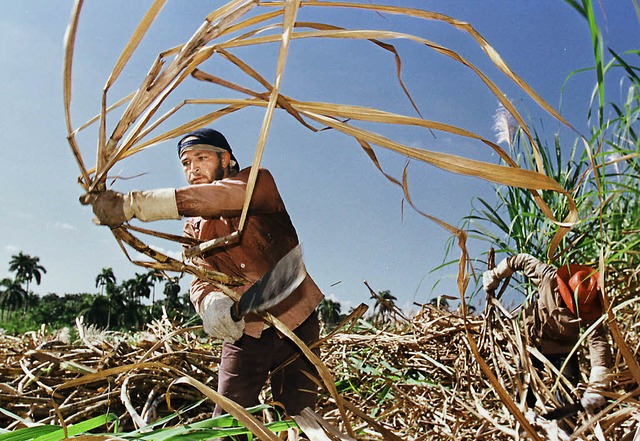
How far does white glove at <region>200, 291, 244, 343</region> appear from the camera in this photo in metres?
2.15

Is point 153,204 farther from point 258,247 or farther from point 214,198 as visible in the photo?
point 258,247

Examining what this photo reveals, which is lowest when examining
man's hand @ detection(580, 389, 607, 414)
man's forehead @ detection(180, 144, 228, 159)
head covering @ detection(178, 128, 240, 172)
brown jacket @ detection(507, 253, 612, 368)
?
man's hand @ detection(580, 389, 607, 414)

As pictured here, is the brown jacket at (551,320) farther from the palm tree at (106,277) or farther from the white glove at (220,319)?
the palm tree at (106,277)

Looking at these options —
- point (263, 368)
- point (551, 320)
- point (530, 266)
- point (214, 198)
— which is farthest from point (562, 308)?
point (214, 198)

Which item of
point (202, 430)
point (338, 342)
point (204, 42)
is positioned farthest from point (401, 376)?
point (204, 42)

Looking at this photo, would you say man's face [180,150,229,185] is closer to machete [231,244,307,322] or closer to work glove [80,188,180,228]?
work glove [80,188,180,228]

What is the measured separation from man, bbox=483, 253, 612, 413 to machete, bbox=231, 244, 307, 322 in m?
2.54

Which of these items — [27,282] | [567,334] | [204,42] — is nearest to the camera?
[204,42]

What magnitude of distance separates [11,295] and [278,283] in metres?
91.4

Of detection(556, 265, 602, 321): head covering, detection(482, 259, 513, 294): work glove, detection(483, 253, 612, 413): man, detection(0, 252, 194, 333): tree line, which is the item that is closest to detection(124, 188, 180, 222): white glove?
detection(483, 253, 612, 413): man

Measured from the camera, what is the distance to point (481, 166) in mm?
730

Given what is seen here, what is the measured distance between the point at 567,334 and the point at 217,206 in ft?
9.91

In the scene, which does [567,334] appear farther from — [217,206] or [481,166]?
[481,166]

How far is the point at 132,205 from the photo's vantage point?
1467 millimetres
